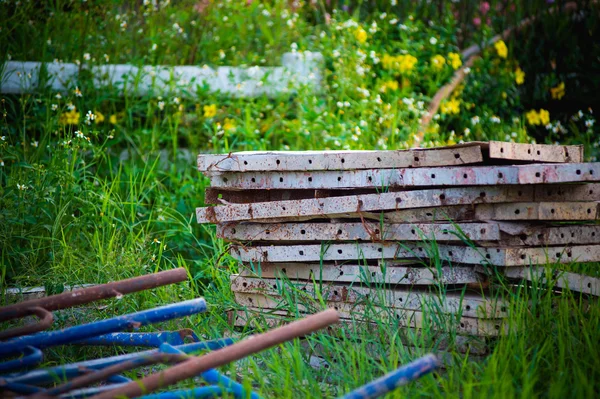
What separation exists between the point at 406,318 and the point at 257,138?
265 centimetres

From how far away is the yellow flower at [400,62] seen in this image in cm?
578

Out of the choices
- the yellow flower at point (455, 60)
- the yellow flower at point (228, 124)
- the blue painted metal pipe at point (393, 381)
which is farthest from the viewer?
the yellow flower at point (455, 60)

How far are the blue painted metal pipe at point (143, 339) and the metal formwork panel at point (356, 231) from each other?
2.02 ft

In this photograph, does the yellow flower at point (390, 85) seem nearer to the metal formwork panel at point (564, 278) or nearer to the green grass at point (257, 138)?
the green grass at point (257, 138)

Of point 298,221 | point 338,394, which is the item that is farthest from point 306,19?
point 338,394

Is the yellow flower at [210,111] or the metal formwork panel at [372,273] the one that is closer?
the metal formwork panel at [372,273]

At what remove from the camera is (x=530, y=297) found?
9.11 ft

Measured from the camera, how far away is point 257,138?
16.6ft

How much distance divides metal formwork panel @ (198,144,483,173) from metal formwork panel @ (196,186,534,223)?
132 mm

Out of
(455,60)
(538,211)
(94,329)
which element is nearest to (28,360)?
(94,329)

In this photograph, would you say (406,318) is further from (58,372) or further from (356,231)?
(58,372)

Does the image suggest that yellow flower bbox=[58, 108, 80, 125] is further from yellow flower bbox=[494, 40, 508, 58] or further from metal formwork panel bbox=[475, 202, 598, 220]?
yellow flower bbox=[494, 40, 508, 58]

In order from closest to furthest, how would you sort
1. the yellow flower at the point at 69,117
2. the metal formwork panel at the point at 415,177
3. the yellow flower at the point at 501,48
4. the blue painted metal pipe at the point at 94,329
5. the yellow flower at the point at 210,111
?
the blue painted metal pipe at the point at 94,329 < the metal formwork panel at the point at 415,177 < the yellow flower at the point at 69,117 < the yellow flower at the point at 210,111 < the yellow flower at the point at 501,48

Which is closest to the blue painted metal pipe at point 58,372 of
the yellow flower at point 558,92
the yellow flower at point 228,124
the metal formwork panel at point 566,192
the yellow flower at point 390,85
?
the metal formwork panel at point 566,192
